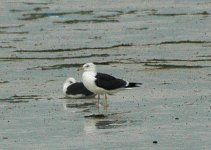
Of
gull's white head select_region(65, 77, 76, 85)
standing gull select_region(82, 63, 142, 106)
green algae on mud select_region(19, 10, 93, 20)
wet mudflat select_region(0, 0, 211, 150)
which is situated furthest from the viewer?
green algae on mud select_region(19, 10, 93, 20)

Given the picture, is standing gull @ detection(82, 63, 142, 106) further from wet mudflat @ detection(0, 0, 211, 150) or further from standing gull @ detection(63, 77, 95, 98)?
standing gull @ detection(63, 77, 95, 98)

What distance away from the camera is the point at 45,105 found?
59.4 feet

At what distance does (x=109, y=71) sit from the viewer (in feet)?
75.6

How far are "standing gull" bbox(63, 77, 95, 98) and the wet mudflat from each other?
18 centimetres

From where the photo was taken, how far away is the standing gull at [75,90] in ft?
64.3

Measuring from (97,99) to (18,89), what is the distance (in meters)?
1.94

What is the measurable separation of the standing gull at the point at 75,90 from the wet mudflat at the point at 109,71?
185 mm

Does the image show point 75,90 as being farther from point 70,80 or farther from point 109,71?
point 109,71

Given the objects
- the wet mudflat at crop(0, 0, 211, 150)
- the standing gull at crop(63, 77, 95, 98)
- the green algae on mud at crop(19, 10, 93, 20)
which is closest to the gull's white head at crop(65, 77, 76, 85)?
the standing gull at crop(63, 77, 95, 98)

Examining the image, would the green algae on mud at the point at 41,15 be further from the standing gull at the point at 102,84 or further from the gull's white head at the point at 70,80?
the standing gull at the point at 102,84

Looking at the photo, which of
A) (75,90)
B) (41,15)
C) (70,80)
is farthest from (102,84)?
(41,15)

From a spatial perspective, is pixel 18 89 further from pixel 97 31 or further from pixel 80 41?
pixel 97 31

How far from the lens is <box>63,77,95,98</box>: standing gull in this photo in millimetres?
19594

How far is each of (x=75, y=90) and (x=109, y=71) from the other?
10.3ft
